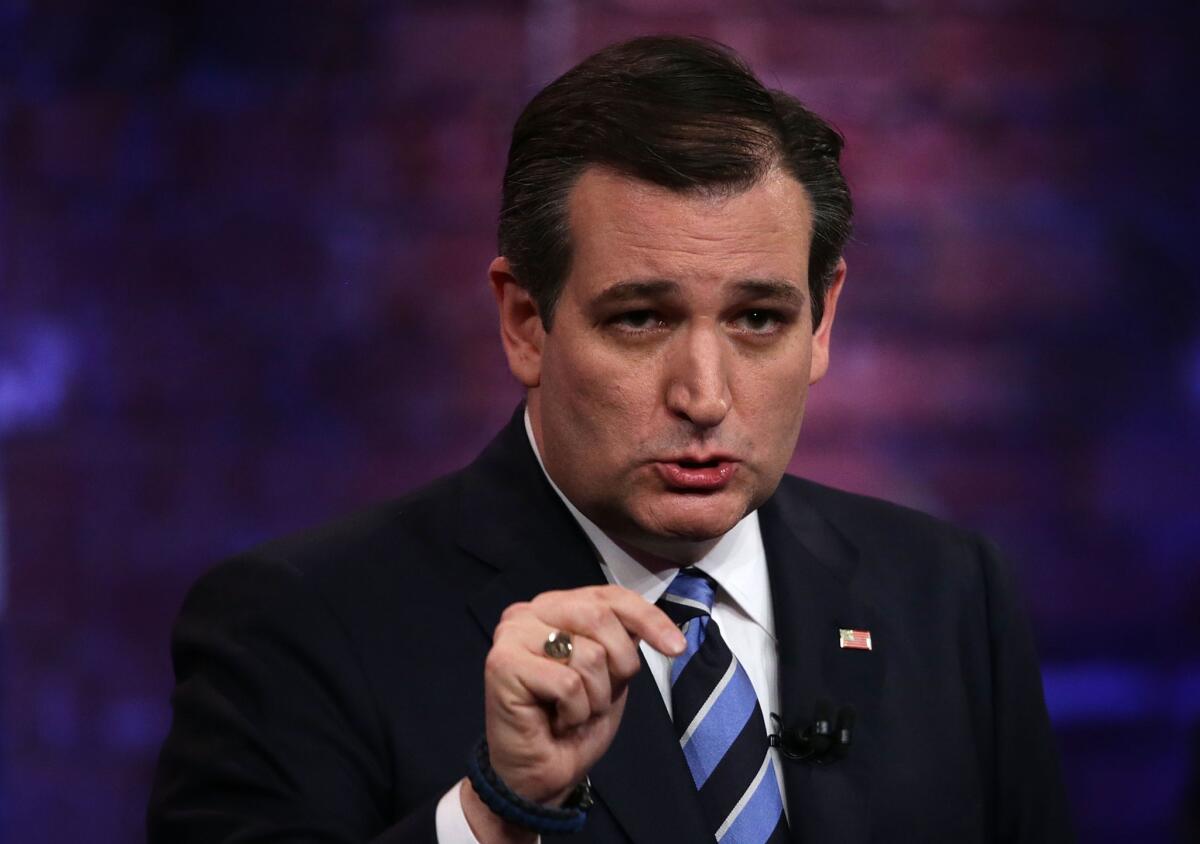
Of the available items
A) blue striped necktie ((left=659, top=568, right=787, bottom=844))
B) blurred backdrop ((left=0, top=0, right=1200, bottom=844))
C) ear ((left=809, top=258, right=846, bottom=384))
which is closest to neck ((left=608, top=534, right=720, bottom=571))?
blue striped necktie ((left=659, top=568, right=787, bottom=844))

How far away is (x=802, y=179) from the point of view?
98.0 inches

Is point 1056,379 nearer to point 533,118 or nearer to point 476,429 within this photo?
point 476,429

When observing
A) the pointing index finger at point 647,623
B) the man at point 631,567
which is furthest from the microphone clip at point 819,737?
the pointing index finger at point 647,623

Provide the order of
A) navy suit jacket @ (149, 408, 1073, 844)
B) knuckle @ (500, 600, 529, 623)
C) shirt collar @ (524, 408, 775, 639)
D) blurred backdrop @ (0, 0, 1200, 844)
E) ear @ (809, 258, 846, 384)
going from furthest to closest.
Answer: blurred backdrop @ (0, 0, 1200, 844) → ear @ (809, 258, 846, 384) → shirt collar @ (524, 408, 775, 639) → navy suit jacket @ (149, 408, 1073, 844) → knuckle @ (500, 600, 529, 623)

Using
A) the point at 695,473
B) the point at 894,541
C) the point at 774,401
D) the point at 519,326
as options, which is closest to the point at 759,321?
the point at 774,401

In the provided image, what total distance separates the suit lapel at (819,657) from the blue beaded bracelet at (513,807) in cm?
54

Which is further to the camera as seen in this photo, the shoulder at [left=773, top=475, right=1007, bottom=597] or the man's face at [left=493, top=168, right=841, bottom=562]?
the shoulder at [left=773, top=475, right=1007, bottom=597]

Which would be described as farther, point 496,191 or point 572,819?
point 496,191

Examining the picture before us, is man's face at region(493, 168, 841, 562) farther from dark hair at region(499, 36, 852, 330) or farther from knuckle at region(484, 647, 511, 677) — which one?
knuckle at region(484, 647, 511, 677)

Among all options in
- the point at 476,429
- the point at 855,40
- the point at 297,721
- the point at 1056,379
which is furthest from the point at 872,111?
the point at 297,721

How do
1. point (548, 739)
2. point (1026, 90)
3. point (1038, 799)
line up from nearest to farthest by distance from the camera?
point (548, 739) < point (1038, 799) < point (1026, 90)

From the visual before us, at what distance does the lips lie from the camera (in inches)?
91.7

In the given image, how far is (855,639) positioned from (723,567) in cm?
25

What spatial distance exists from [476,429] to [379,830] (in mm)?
1705
